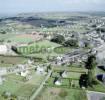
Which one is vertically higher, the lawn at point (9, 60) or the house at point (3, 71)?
the house at point (3, 71)

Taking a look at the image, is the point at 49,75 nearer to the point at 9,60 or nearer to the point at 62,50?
the point at 9,60

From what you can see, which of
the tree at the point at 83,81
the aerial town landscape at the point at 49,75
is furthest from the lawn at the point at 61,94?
the tree at the point at 83,81

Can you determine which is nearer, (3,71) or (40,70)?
(3,71)

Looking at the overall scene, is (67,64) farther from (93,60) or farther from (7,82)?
(7,82)

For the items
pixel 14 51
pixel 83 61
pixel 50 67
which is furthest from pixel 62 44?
pixel 50 67

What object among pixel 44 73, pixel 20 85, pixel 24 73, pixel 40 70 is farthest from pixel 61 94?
pixel 40 70

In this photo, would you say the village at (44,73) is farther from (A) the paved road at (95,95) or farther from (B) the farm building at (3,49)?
(A) the paved road at (95,95)

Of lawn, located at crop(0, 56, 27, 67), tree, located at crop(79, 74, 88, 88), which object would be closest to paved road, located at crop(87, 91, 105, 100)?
tree, located at crop(79, 74, 88, 88)

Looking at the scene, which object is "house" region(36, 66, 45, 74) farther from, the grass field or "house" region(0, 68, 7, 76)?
"house" region(0, 68, 7, 76)
